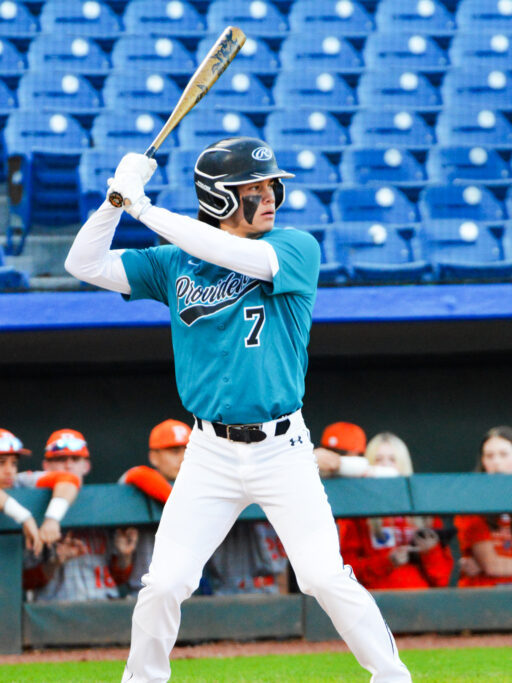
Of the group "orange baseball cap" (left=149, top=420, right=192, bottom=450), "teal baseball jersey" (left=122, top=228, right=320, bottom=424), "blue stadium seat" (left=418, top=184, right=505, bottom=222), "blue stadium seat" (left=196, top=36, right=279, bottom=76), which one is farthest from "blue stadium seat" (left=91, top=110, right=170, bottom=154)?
"teal baseball jersey" (left=122, top=228, right=320, bottom=424)

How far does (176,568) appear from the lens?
233cm

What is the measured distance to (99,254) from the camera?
8.32 ft

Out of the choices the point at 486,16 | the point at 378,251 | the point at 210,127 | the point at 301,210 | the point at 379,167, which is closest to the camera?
the point at 378,251

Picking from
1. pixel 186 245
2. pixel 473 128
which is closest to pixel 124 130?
pixel 473 128

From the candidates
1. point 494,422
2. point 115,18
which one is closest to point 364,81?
point 115,18

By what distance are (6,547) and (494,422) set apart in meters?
3.43

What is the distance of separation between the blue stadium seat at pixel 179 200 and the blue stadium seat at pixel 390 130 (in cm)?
120

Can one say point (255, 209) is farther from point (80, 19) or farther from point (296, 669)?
point (80, 19)

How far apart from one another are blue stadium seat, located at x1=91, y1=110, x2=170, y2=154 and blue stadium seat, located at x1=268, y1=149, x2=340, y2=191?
850mm

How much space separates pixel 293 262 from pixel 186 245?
29cm

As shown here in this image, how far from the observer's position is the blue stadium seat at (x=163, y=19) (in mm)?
6594

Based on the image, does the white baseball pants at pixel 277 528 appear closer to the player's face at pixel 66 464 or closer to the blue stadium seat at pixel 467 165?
the player's face at pixel 66 464

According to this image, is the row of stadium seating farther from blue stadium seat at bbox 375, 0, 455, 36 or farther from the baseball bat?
the baseball bat

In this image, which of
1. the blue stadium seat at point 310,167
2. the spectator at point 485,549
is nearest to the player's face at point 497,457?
the spectator at point 485,549
